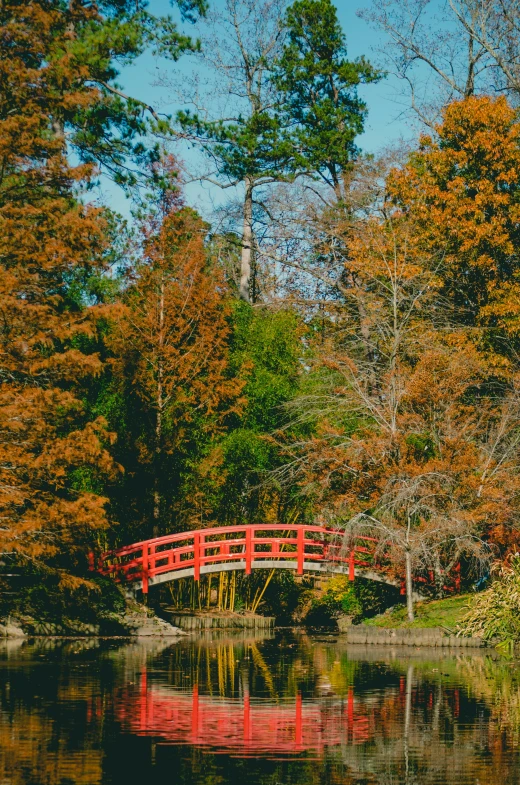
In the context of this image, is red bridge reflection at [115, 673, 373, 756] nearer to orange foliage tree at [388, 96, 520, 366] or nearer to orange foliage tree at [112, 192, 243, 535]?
orange foliage tree at [112, 192, 243, 535]

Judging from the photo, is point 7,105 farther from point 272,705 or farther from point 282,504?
point 282,504

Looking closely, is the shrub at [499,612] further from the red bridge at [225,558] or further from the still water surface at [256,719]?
the red bridge at [225,558]

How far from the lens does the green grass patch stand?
22.7 metres

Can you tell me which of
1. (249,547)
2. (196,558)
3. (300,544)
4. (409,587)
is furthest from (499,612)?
(196,558)

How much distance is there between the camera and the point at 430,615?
76.5ft

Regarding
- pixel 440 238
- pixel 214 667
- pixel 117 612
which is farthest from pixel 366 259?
pixel 214 667

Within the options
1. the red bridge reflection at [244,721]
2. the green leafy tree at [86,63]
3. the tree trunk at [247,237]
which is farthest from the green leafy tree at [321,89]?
the red bridge reflection at [244,721]

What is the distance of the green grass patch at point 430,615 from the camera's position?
74.4 ft

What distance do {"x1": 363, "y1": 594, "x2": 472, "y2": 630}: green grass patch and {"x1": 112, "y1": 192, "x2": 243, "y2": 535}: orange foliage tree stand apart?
6352 millimetres

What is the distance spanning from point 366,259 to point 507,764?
71.5 feet

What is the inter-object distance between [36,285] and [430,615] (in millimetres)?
10434

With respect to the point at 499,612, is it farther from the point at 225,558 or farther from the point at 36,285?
the point at 36,285

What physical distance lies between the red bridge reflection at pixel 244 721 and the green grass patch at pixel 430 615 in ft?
25.8

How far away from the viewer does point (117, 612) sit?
25250mm
